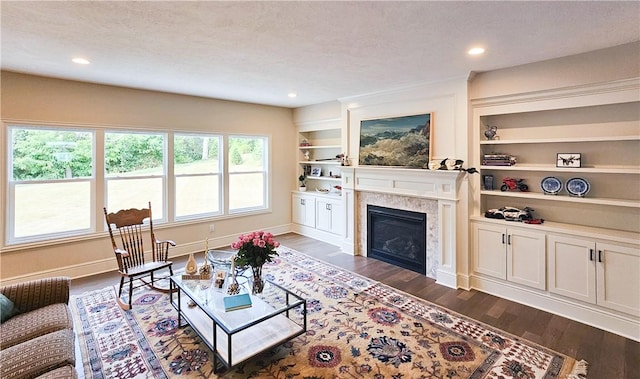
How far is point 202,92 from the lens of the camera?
4.77 m

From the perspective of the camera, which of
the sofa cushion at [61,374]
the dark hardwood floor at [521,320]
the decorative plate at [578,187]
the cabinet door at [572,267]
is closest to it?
the sofa cushion at [61,374]

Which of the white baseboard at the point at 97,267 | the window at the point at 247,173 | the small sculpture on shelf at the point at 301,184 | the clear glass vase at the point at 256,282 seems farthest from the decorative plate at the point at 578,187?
the white baseboard at the point at 97,267

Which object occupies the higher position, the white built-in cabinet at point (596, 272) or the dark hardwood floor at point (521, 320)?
the white built-in cabinet at point (596, 272)

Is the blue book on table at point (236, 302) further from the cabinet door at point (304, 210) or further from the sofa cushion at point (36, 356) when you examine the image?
the cabinet door at point (304, 210)

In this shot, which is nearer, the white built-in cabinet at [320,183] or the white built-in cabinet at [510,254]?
the white built-in cabinet at [510,254]

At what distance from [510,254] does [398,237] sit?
4.92ft

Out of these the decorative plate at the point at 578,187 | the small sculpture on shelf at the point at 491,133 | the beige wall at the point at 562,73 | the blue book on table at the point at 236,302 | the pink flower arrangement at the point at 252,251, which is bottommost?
the blue book on table at the point at 236,302

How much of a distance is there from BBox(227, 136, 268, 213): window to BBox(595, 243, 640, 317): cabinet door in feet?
16.6

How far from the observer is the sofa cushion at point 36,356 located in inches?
62.7

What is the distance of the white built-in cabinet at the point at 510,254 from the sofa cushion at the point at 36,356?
12.9ft

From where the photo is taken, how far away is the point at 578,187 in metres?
3.20

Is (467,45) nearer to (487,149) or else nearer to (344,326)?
(487,149)

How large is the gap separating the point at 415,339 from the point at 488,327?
0.78 m

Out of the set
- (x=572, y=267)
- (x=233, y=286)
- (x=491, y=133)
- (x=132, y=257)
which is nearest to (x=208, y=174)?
(x=132, y=257)
